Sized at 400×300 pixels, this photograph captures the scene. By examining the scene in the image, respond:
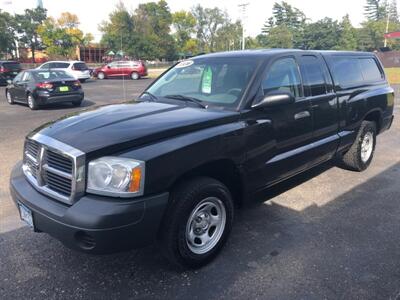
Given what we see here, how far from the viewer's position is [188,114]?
345 centimetres

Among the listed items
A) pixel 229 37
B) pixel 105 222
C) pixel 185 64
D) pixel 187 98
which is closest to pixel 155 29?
pixel 229 37

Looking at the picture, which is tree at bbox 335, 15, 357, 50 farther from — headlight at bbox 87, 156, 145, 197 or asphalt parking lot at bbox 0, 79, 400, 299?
headlight at bbox 87, 156, 145, 197

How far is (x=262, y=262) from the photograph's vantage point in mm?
3365

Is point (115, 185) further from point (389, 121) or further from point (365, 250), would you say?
point (389, 121)

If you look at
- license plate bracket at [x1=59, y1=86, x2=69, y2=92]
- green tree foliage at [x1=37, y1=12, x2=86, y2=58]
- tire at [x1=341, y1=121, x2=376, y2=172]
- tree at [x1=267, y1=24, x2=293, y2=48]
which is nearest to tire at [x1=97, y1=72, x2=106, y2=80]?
license plate bracket at [x1=59, y1=86, x2=69, y2=92]

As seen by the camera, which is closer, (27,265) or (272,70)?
(27,265)

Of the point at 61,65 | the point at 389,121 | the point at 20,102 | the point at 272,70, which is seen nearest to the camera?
the point at 272,70

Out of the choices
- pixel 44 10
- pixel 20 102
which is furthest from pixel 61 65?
pixel 44 10

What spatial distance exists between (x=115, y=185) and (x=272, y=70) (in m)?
2.11

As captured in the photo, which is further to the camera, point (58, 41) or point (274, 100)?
A: point (58, 41)

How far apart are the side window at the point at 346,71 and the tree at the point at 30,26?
69712mm

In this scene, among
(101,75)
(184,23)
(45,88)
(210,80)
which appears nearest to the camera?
(210,80)

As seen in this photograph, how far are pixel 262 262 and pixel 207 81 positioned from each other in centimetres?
193

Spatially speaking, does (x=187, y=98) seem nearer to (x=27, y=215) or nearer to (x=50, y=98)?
(x=27, y=215)
